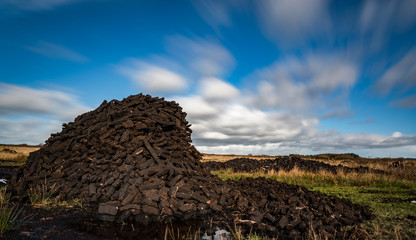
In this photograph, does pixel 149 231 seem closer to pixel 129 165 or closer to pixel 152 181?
pixel 152 181

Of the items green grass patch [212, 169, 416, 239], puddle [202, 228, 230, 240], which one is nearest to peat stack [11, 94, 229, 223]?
puddle [202, 228, 230, 240]

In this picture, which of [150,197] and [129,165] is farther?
[129,165]

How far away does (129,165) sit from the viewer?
25.9ft

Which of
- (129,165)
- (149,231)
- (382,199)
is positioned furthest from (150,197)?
(382,199)

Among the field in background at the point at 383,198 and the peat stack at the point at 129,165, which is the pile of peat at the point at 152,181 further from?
the field in background at the point at 383,198

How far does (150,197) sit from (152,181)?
29.5 inches

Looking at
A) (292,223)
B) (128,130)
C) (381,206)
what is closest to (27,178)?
(128,130)

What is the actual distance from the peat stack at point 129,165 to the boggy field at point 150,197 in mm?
36

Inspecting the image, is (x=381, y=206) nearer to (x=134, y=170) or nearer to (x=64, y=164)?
(x=134, y=170)

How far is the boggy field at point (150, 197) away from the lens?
556 centimetres

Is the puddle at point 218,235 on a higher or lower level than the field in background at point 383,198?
lower

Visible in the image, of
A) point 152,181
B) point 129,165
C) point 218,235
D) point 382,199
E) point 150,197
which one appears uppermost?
point 129,165

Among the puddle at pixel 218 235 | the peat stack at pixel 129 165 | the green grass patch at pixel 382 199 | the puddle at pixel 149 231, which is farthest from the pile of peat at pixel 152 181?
the green grass patch at pixel 382 199

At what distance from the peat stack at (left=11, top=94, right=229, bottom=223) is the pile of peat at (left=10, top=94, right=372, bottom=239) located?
3 cm
